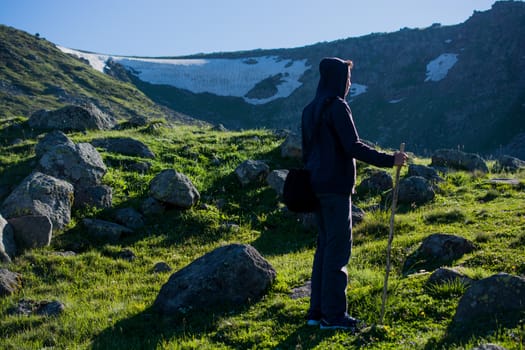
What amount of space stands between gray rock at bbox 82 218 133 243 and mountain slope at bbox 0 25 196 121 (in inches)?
2067

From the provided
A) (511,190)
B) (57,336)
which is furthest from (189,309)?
(511,190)

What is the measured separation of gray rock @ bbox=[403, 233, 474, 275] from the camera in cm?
828

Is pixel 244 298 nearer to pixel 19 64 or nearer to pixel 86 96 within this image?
pixel 86 96

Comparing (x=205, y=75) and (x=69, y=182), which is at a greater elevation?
(x=205, y=75)

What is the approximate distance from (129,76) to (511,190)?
114589 millimetres

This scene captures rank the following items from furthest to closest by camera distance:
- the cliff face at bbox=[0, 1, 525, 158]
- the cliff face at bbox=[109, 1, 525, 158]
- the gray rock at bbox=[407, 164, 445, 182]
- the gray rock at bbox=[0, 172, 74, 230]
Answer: the cliff face at bbox=[109, 1, 525, 158] < the cliff face at bbox=[0, 1, 525, 158] < the gray rock at bbox=[407, 164, 445, 182] < the gray rock at bbox=[0, 172, 74, 230]

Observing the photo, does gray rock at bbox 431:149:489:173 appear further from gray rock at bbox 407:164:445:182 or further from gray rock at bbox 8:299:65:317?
gray rock at bbox 8:299:65:317

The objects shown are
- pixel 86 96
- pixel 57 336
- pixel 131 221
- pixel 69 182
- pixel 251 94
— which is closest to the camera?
pixel 57 336

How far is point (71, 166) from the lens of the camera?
532 inches

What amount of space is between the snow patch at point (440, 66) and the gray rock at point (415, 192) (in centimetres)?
8922

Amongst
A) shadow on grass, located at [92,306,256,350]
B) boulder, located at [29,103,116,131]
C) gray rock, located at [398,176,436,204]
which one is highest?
boulder, located at [29,103,116,131]

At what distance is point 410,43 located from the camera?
4550 inches

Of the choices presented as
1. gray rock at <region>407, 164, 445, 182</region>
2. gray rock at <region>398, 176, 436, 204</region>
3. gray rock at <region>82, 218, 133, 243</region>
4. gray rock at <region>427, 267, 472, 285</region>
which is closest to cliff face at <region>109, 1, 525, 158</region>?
gray rock at <region>407, 164, 445, 182</region>

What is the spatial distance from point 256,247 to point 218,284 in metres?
4.46
